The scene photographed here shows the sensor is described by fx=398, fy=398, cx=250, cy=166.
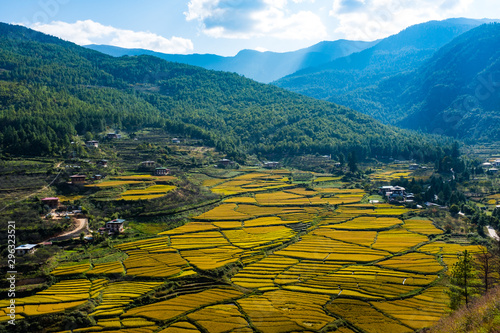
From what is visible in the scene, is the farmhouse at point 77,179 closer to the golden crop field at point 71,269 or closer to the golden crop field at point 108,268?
the golden crop field at point 71,269

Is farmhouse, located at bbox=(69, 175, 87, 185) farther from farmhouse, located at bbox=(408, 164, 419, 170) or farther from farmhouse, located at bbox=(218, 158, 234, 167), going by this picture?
farmhouse, located at bbox=(408, 164, 419, 170)

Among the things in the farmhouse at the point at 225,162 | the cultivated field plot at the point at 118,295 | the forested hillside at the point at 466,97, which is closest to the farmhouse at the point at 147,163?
the farmhouse at the point at 225,162

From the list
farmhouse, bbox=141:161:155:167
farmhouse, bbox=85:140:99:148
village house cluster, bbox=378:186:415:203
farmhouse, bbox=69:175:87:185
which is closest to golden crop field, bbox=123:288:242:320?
farmhouse, bbox=69:175:87:185

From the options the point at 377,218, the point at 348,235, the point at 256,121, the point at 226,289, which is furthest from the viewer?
the point at 256,121

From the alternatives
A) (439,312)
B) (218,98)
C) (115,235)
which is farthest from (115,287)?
(218,98)

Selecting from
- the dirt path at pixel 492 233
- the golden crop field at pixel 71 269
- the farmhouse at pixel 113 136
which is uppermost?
the farmhouse at pixel 113 136

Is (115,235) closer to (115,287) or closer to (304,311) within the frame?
(115,287)

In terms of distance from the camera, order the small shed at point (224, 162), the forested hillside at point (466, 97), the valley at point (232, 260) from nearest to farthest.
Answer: the valley at point (232, 260) < the small shed at point (224, 162) < the forested hillside at point (466, 97)
